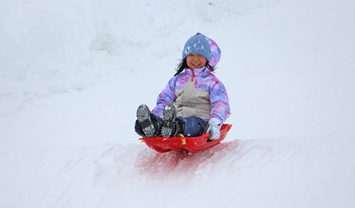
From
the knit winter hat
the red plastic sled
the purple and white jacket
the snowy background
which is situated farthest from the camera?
the knit winter hat

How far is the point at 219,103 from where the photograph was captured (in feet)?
8.14

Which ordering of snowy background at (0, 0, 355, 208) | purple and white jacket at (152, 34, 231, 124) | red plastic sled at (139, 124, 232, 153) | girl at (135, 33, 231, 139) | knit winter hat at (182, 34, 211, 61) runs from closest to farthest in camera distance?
snowy background at (0, 0, 355, 208) < red plastic sled at (139, 124, 232, 153) < girl at (135, 33, 231, 139) < purple and white jacket at (152, 34, 231, 124) < knit winter hat at (182, 34, 211, 61)

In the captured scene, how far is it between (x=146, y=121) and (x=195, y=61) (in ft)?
2.63

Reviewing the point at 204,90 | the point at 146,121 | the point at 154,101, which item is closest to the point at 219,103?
the point at 204,90

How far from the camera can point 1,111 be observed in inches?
169

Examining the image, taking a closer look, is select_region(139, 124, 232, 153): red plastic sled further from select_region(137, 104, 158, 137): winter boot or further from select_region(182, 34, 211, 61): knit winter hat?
select_region(182, 34, 211, 61): knit winter hat

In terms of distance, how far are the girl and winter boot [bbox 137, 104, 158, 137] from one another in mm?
34

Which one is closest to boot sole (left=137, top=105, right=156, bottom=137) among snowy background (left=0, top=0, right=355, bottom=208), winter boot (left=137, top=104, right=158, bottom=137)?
winter boot (left=137, top=104, right=158, bottom=137)

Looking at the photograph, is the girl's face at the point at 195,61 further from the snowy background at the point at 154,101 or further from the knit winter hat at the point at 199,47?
the snowy background at the point at 154,101

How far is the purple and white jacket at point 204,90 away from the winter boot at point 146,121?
48cm

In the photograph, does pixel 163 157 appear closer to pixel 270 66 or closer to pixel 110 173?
pixel 110 173

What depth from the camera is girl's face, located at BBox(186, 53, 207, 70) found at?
8.70 ft

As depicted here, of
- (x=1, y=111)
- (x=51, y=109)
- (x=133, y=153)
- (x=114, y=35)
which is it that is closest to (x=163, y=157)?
(x=133, y=153)

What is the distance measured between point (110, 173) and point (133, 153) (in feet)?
1.45
